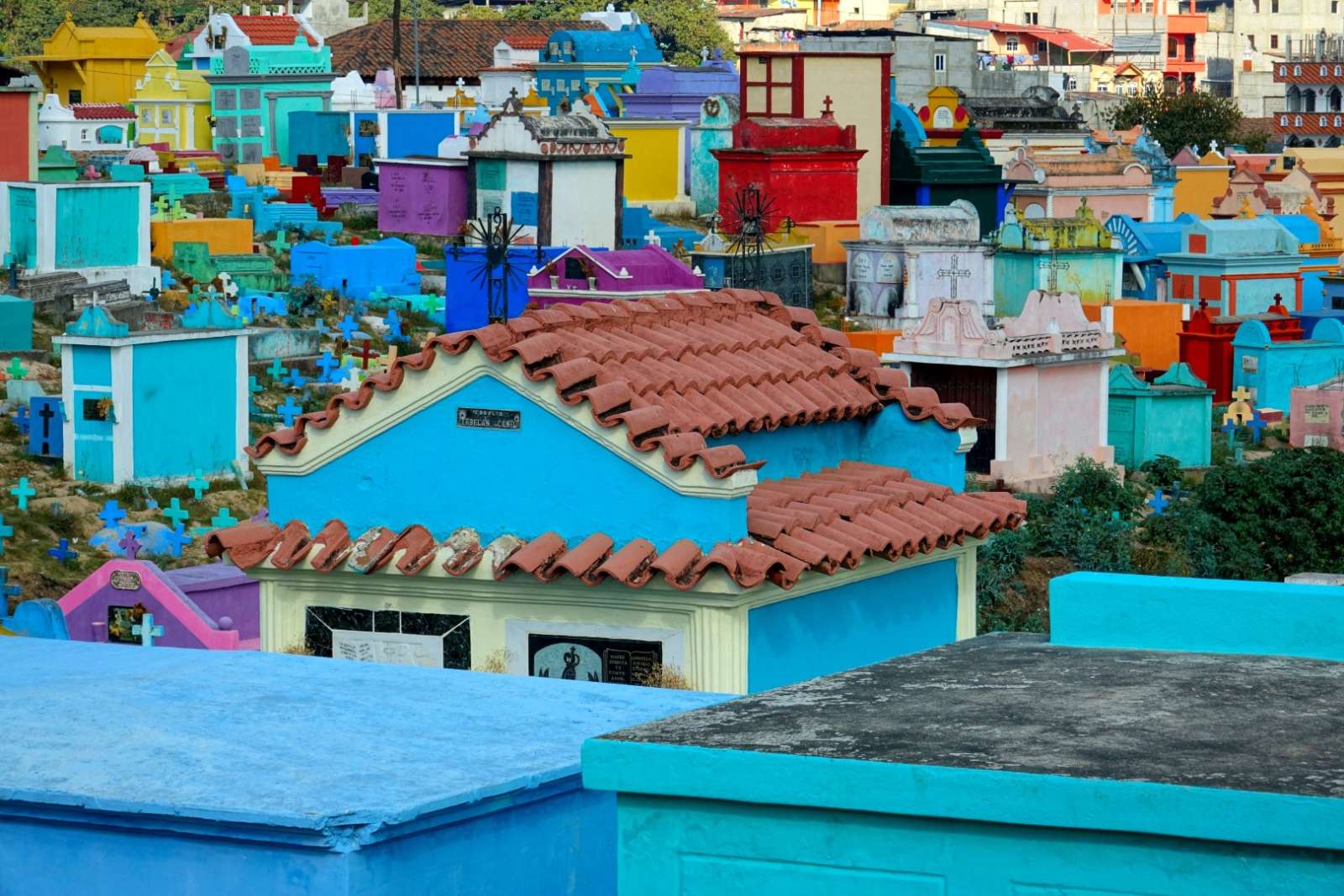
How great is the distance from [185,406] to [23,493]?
2.32m

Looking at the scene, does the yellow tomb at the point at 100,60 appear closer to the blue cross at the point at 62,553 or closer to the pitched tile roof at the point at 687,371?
the blue cross at the point at 62,553

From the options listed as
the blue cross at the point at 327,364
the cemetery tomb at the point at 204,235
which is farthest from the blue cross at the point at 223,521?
the cemetery tomb at the point at 204,235

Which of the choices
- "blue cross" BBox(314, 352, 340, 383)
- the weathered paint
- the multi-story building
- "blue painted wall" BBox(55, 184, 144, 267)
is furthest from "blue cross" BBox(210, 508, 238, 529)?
the multi-story building

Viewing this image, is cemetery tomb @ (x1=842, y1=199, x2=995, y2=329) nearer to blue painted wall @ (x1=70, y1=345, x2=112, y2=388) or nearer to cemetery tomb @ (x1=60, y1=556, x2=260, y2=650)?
blue painted wall @ (x1=70, y1=345, x2=112, y2=388)

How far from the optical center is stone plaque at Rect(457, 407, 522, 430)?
11.8 meters

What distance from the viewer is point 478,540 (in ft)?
38.7

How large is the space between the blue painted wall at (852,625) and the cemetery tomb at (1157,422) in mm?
19506

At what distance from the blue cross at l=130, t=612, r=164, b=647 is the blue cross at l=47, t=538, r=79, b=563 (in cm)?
677

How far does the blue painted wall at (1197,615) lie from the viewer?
6.37 meters

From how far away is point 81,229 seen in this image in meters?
31.9

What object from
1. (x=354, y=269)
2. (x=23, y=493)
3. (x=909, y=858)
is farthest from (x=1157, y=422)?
(x=909, y=858)

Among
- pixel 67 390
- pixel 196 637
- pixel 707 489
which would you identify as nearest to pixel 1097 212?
pixel 67 390

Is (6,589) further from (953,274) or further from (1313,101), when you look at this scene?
(1313,101)

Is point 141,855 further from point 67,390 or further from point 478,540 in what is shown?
point 67,390
